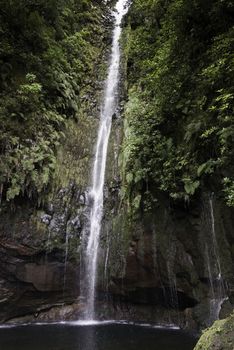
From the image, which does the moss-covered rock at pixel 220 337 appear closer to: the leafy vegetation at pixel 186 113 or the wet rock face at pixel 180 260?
the leafy vegetation at pixel 186 113

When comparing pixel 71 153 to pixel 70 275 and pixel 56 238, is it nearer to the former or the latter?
pixel 56 238

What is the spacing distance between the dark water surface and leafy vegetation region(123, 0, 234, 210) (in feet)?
10.6

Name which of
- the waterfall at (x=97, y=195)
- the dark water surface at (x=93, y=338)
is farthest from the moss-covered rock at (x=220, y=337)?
the waterfall at (x=97, y=195)

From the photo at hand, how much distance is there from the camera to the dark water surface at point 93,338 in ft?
25.2

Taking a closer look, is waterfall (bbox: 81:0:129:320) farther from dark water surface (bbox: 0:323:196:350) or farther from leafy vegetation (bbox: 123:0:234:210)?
leafy vegetation (bbox: 123:0:234:210)

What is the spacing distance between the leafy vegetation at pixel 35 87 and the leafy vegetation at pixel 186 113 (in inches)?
106

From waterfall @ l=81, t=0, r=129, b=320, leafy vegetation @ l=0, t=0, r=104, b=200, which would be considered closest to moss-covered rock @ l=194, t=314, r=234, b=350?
waterfall @ l=81, t=0, r=129, b=320

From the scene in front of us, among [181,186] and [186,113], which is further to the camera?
[186,113]

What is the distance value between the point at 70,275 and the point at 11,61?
23.7ft

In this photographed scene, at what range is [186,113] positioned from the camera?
9.28 metres

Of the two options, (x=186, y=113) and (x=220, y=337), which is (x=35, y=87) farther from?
(x=220, y=337)

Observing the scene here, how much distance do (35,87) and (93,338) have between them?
23.4ft

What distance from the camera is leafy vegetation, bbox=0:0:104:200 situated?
1062 centimetres

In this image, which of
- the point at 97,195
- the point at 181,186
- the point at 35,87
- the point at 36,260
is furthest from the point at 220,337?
the point at 35,87
